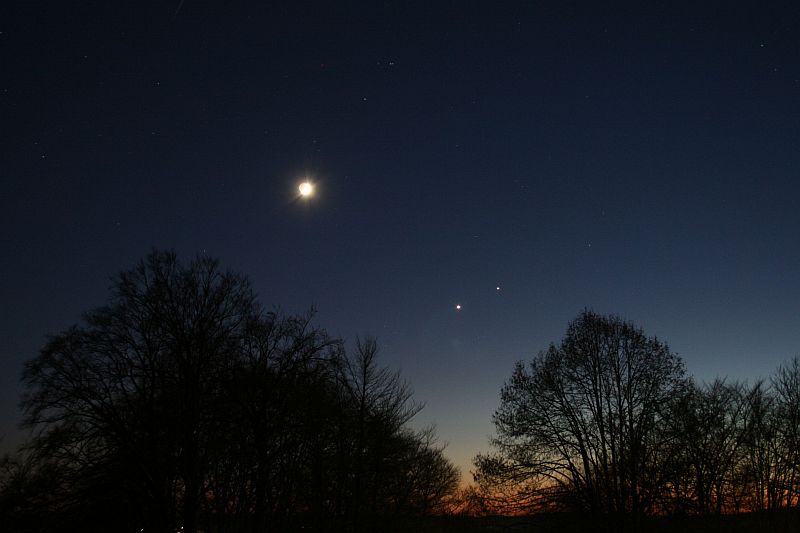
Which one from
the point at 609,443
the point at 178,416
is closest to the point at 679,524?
the point at 609,443

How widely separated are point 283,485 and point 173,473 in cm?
1248

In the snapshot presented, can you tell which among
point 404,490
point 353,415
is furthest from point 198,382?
point 404,490

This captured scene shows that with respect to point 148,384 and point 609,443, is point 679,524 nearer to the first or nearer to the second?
point 609,443

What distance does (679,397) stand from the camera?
23.7 metres

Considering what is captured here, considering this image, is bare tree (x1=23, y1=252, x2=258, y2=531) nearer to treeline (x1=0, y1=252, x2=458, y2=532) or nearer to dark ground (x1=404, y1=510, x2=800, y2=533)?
treeline (x1=0, y1=252, x2=458, y2=532)

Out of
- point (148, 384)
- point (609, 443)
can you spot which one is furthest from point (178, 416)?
point (609, 443)

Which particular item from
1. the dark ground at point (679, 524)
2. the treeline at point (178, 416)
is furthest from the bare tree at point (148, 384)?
the dark ground at point (679, 524)

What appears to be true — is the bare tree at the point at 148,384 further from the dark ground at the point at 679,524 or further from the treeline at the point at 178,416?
the dark ground at the point at 679,524

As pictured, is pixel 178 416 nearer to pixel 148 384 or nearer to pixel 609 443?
pixel 148 384

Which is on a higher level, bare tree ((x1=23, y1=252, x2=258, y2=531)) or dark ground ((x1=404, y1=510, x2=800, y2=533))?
bare tree ((x1=23, y1=252, x2=258, y2=531))

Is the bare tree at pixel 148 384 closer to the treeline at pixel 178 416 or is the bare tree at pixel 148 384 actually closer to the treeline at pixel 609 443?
the treeline at pixel 178 416

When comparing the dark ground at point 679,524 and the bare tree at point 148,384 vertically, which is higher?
the bare tree at point 148,384

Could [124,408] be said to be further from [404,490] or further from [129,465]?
[404,490]

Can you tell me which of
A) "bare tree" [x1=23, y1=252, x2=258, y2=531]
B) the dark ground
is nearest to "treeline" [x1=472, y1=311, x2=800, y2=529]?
the dark ground
